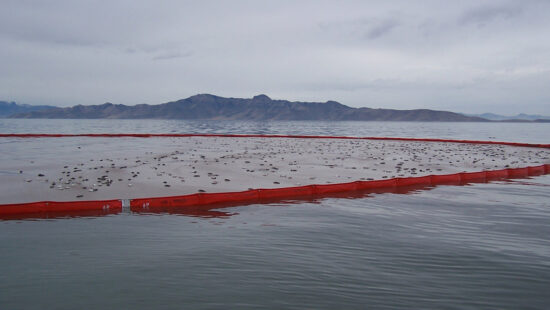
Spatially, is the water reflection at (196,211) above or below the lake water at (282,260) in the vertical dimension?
above

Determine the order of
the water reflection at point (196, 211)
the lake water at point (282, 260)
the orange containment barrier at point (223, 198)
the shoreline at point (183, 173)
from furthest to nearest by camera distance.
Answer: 1. the shoreline at point (183, 173)
2. the orange containment barrier at point (223, 198)
3. the water reflection at point (196, 211)
4. the lake water at point (282, 260)

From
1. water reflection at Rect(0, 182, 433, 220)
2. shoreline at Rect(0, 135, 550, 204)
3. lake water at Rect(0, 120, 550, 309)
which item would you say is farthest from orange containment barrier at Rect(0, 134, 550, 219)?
shoreline at Rect(0, 135, 550, 204)

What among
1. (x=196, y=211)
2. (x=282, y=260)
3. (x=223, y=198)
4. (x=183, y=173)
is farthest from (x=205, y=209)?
(x=183, y=173)

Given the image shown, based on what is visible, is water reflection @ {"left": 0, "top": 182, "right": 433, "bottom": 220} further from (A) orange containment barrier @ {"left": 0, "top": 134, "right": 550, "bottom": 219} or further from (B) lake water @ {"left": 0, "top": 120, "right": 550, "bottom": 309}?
(B) lake water @ {"left": 0, "top": 120, "right": 550, "bottom": 309}

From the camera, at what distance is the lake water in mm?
6070

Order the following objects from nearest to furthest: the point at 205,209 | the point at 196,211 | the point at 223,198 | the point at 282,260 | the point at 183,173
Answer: the point at 282,260 → the point at 196,211 → the point at 205,209 → the point at 223,198 → the point at 183,173

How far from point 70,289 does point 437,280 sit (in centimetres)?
623

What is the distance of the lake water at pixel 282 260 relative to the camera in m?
6.07

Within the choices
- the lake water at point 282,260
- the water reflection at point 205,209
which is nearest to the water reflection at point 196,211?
the water reflection at point 205,209

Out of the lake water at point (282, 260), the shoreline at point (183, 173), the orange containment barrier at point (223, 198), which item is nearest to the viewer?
the lake water at point (282, 260)

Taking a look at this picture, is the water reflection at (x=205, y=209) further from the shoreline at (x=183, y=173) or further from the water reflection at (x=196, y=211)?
the shoreline at (x=183, y=173)

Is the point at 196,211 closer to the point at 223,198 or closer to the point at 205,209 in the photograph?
the point at 205,209

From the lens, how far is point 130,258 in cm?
759

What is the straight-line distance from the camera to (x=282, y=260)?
7.59m
